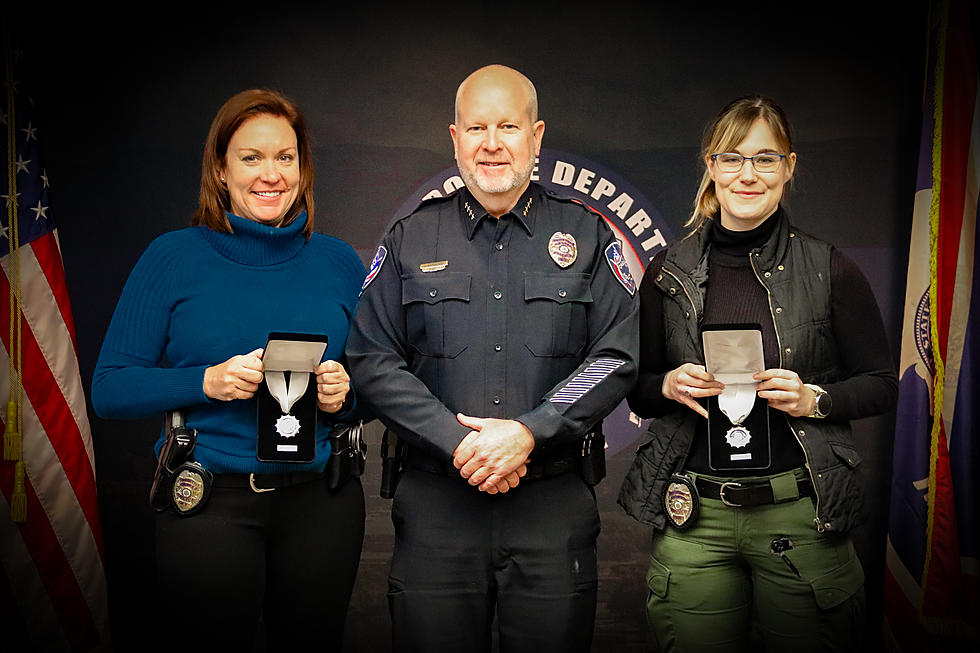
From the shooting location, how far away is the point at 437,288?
7.28 ft

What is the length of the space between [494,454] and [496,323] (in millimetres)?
340

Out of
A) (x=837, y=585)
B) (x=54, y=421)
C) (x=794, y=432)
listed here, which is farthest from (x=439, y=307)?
(x=54, y=421)

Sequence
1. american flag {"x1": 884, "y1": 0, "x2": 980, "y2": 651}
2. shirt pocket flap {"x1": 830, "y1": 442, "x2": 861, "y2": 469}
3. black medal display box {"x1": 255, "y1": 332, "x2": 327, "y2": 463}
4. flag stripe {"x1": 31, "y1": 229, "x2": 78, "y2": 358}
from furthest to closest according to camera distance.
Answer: flag stripe {"x1": 31, "y1": 229, "x2": 78, "y2": 358}, american flag {"x1": 884, "y1": 0, "x2": 980, "y2": 651}, shirt pocket flap {"x1": 830, "y1": 442, "x2": 861, "y2": 469}, black medal display box {"x1": 255, "y1": 332, "x2": 327, "y2": 463}

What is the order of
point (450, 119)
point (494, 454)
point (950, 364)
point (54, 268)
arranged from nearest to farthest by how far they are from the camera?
point (494, 454) → point (950, 364) → point (54, 268) → point (450, 119)

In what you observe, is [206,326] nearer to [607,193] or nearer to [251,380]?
[251,380]

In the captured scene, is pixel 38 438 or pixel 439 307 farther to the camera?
pixel 38 438

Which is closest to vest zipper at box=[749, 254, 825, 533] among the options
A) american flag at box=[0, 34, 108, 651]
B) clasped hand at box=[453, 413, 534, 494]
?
clasped hand at box=[453, 413, 534, 494]

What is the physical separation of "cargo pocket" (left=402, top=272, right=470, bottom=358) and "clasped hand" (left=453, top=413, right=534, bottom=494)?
0.24 meters

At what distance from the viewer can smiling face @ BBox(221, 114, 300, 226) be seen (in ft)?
7.67

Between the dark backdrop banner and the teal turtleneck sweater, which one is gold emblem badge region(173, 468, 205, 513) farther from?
the dark backdrop banner

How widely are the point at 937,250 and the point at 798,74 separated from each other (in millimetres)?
910

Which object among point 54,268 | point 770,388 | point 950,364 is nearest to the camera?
point 770,388

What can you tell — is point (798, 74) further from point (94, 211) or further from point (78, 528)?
point (78, 528)

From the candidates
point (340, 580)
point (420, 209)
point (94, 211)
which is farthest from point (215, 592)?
point (94, 211)
